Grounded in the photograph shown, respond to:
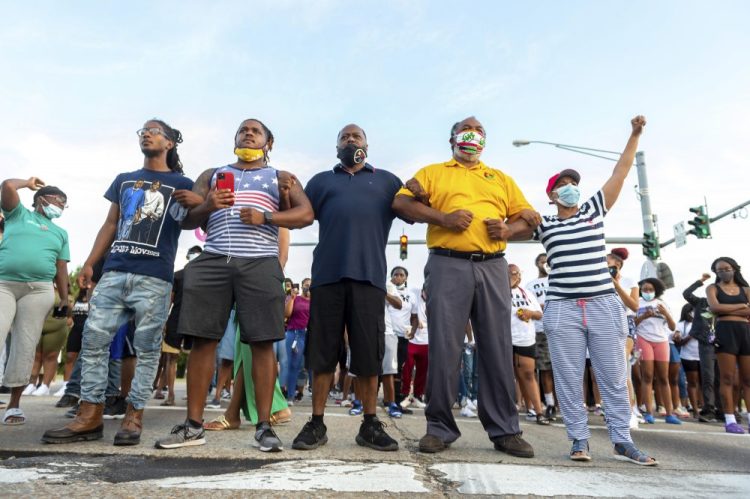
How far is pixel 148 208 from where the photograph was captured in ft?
13.2

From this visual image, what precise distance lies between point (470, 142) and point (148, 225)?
232 cm

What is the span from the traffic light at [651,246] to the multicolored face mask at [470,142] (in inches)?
609

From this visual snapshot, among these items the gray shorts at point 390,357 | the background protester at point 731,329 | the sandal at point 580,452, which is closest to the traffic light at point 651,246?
the background protester at point 731,329

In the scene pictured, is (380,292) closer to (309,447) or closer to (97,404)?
(309,447)

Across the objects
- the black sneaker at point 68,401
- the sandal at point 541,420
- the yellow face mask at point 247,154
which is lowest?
the sandal at point 541,420

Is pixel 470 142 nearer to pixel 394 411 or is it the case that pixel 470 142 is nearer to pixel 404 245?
pixel 394 411

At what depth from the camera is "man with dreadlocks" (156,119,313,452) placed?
12.0 ft

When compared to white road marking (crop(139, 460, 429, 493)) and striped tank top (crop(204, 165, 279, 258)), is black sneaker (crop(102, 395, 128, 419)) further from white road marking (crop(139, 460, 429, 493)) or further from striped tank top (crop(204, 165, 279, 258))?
white road marking (crop(139, 460, 429, 493))

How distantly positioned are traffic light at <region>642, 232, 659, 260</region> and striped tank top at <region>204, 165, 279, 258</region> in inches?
647

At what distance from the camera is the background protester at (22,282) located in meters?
4.83

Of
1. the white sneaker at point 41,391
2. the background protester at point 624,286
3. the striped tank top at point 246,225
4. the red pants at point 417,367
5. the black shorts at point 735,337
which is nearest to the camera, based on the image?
the striped tank top at point 246,225

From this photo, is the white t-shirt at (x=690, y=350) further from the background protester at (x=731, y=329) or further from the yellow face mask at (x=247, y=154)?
the yellow face mask at (x=247, y=154)

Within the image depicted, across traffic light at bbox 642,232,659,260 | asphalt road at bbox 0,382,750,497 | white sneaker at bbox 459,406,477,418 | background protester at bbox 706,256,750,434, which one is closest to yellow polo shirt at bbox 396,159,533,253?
asphalt road at bbox 0,382,750,497

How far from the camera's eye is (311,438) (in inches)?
143
